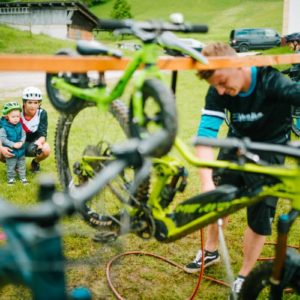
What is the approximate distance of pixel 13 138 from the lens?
580 cm

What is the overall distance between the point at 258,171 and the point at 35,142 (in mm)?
4530

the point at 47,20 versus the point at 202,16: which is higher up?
the point at 202,16

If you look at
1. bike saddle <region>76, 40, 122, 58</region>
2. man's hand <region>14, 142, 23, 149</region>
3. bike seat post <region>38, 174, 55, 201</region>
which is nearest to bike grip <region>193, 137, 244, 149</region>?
bike seat post <region>38, 174, 55, 201</region>

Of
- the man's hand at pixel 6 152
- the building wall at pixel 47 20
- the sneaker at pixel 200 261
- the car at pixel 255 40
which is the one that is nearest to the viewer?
the sneaker at pixel 200 261

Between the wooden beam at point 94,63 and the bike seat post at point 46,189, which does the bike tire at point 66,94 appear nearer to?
the wooden beam at point 94,63

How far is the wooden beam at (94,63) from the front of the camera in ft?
6.81

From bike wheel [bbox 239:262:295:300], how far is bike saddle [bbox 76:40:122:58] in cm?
140

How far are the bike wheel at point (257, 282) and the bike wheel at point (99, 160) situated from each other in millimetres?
769

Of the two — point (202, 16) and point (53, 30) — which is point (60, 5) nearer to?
point (53, 30)

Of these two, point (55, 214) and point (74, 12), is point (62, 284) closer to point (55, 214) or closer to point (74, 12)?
point (55, 214)

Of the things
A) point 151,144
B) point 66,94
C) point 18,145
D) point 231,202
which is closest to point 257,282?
point 231,202

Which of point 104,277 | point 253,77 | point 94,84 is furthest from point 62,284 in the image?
point 104,277

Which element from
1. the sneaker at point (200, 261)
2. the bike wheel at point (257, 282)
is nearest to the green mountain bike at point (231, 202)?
the bike wheel at point (257, 282)

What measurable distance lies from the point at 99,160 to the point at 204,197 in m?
0.93
